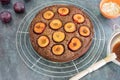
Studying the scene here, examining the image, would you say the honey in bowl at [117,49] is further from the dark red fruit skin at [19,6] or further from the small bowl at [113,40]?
the dark red fruit skin at [19,6]

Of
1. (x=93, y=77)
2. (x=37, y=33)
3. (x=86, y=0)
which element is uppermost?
(x=86, y=0)

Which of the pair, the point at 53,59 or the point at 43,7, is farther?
the point at 43,7

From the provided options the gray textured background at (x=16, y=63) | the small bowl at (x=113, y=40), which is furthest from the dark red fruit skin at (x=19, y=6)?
the small bowl at (x=113, y=40)

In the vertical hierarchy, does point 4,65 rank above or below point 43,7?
below

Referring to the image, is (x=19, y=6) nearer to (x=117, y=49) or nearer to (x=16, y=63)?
(x=16, y=63)

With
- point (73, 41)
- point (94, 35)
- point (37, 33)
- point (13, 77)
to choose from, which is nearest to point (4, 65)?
point (13, 77)

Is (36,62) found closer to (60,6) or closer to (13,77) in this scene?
(13,77)
